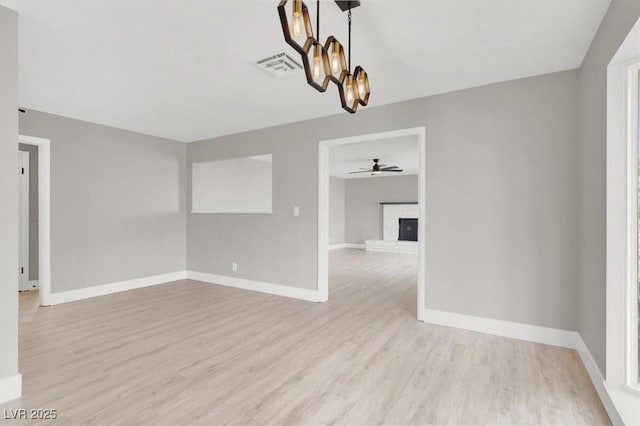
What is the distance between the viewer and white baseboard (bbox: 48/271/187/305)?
13.0 feet

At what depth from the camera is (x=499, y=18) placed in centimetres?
198

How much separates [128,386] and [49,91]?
3.05 metres

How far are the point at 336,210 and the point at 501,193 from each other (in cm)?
747

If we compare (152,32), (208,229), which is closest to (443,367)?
(152,32)

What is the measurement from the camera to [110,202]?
4465 mm

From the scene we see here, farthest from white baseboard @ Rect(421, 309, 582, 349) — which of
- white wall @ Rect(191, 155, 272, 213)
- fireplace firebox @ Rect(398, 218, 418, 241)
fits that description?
fireplace firebox @ Rect(398, 218, 418, 241)

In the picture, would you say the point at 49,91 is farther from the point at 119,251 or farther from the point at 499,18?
the point at 499,18

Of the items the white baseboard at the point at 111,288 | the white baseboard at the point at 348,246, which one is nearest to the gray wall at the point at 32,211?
the white baseboard at the point at 111,288

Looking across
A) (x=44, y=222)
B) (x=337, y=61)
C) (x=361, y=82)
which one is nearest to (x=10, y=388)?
(x=44, y=222)

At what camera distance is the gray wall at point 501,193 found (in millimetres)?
2676

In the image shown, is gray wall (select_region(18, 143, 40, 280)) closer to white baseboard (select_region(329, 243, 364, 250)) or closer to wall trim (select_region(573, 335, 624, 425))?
wall trim (select_region(573, 335, 624, 425))

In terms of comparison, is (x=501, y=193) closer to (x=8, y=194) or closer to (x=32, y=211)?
(x=8, y=194)

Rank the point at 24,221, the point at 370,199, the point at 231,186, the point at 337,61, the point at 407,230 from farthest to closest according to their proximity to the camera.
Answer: the point at 370,199, the point at 407,230, the point at 231,186, the point at 24,221, the point at 337,61

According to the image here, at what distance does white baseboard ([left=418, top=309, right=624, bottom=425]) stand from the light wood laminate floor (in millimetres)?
82
